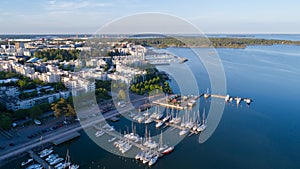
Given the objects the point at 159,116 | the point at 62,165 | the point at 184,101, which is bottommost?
the point at 62,165

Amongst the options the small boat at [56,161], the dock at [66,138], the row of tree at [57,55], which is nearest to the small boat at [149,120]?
the dock at [66,138]

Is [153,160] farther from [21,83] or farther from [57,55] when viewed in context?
[57,55]

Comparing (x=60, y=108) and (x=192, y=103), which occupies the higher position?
(x=60, y=108)

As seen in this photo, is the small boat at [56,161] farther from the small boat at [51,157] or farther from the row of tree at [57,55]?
the row of tree at [57,55]

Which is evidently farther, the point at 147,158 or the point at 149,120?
the point at 149,120

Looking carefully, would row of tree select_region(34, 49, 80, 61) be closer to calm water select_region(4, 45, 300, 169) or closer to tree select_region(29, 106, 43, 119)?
tree select_region(29, 106, 43, 119)

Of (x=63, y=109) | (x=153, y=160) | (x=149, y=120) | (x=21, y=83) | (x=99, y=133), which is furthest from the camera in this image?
(x=21, y=83)

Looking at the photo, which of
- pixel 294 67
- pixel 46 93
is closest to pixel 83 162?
pixel 46 93

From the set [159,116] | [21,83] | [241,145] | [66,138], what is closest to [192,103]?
[159,116]

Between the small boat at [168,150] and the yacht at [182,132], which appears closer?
the small boat at [168,150]

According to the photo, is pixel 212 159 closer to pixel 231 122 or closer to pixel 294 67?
pixel 231 122

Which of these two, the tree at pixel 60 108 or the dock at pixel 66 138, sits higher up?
the tree at pixel 60 108
